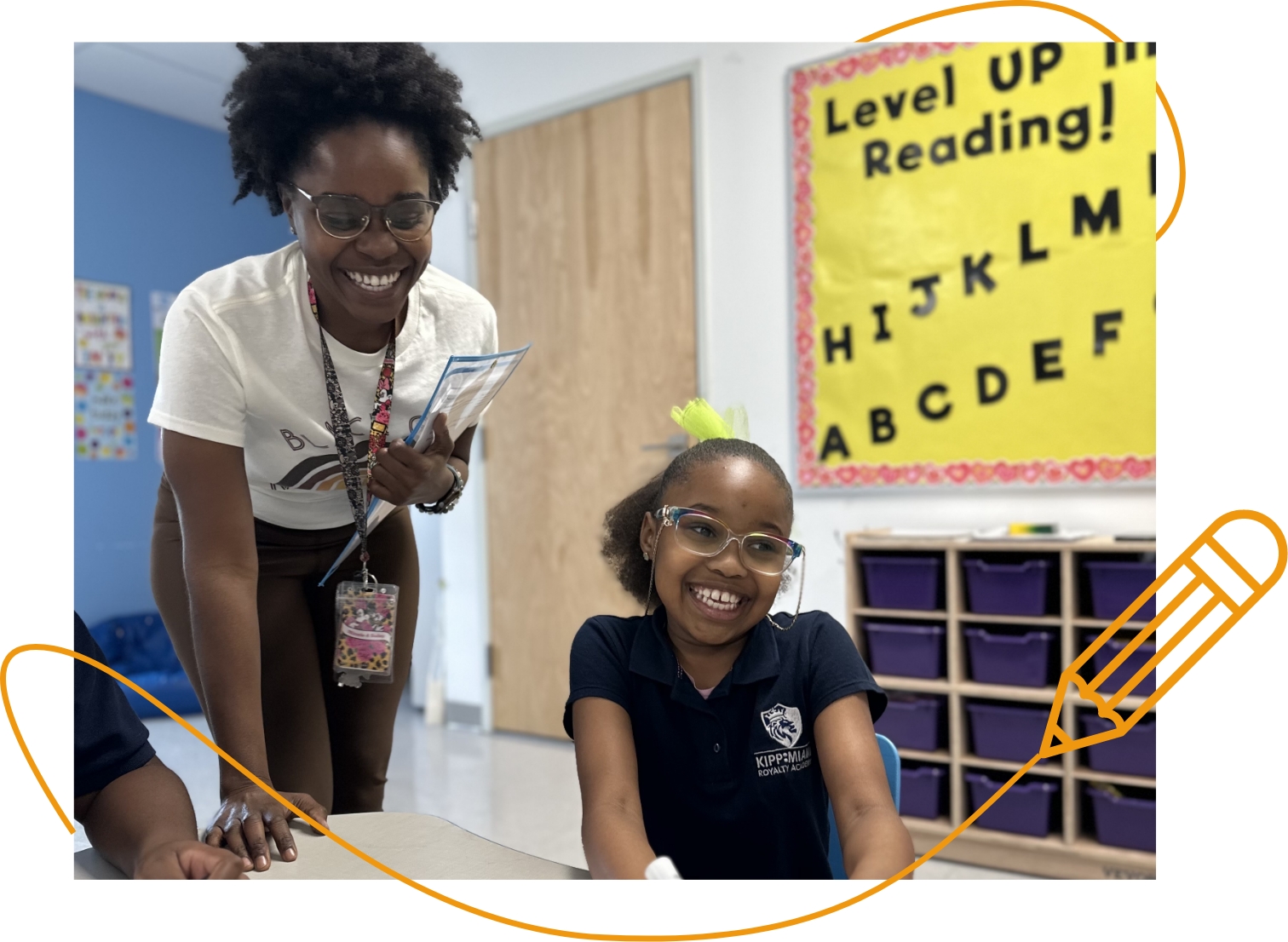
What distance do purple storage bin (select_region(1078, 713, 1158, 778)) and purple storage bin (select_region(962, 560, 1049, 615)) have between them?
223 millimetres

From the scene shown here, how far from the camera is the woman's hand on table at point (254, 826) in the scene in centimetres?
64

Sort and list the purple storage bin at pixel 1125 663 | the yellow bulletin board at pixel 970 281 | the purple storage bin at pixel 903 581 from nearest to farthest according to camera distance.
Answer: the yellow bulletin board at pixel 970 281
the purple storage bin at pixel 1125 663
the purple storage bin at pixel 903 581

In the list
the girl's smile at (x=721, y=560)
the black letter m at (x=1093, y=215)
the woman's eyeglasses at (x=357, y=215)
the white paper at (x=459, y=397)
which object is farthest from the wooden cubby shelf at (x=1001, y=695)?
the woman's eyeglasses at (x=357, y=215)

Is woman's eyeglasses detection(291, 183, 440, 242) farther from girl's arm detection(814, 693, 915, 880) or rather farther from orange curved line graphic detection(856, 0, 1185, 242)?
girl's arm detection(814, 693, 915, 880)

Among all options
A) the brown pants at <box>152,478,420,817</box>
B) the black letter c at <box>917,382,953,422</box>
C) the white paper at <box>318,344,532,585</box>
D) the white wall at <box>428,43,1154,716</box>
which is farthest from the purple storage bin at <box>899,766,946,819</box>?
the white paper at <box>318,344,532,585</box>

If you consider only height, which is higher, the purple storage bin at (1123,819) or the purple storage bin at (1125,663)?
the purple storage bin at (1125,663)

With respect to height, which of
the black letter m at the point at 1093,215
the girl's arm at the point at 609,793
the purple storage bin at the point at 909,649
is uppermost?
the black letter m at the point at 1093,215

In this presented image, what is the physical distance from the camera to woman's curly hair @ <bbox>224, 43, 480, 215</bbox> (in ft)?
1.93

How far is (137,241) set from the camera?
67cm

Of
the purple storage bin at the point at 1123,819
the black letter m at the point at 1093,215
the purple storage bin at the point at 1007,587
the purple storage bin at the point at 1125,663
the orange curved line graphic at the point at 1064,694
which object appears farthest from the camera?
the purple storage bin at the point at 1007,587
